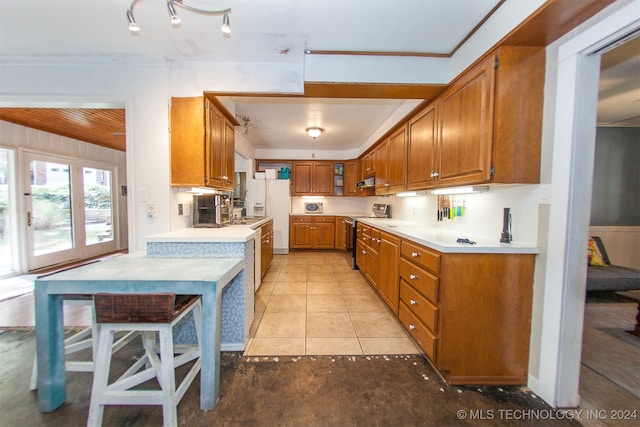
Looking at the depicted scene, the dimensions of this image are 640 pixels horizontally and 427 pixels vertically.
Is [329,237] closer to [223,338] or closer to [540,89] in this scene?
[223,338]

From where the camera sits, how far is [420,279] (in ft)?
6.61

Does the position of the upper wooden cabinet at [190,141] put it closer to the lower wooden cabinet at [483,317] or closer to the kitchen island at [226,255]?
the kitchen island at [226,255]

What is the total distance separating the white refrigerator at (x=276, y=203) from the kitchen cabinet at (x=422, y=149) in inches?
129

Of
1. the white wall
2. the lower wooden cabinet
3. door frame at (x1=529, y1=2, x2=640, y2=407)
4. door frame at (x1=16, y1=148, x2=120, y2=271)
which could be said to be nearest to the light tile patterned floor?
the lower wooden cabinet

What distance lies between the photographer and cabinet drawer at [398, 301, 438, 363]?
5.91ft

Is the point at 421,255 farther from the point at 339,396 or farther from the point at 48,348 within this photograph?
the point at 48,348

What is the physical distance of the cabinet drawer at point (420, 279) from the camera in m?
1.80

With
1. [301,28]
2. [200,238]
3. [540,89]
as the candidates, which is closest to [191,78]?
[301,28]

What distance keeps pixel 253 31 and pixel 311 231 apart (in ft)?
14.9

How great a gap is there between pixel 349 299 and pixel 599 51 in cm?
294

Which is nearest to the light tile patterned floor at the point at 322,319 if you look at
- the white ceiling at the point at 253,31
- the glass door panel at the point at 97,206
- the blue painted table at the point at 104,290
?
the blue painted table at the point at 104,290

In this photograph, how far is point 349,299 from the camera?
3168mm

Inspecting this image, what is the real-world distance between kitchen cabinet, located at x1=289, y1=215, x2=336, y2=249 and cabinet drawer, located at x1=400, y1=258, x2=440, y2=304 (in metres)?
3.70

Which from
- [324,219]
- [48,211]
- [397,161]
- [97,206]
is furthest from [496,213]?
[97,206]
